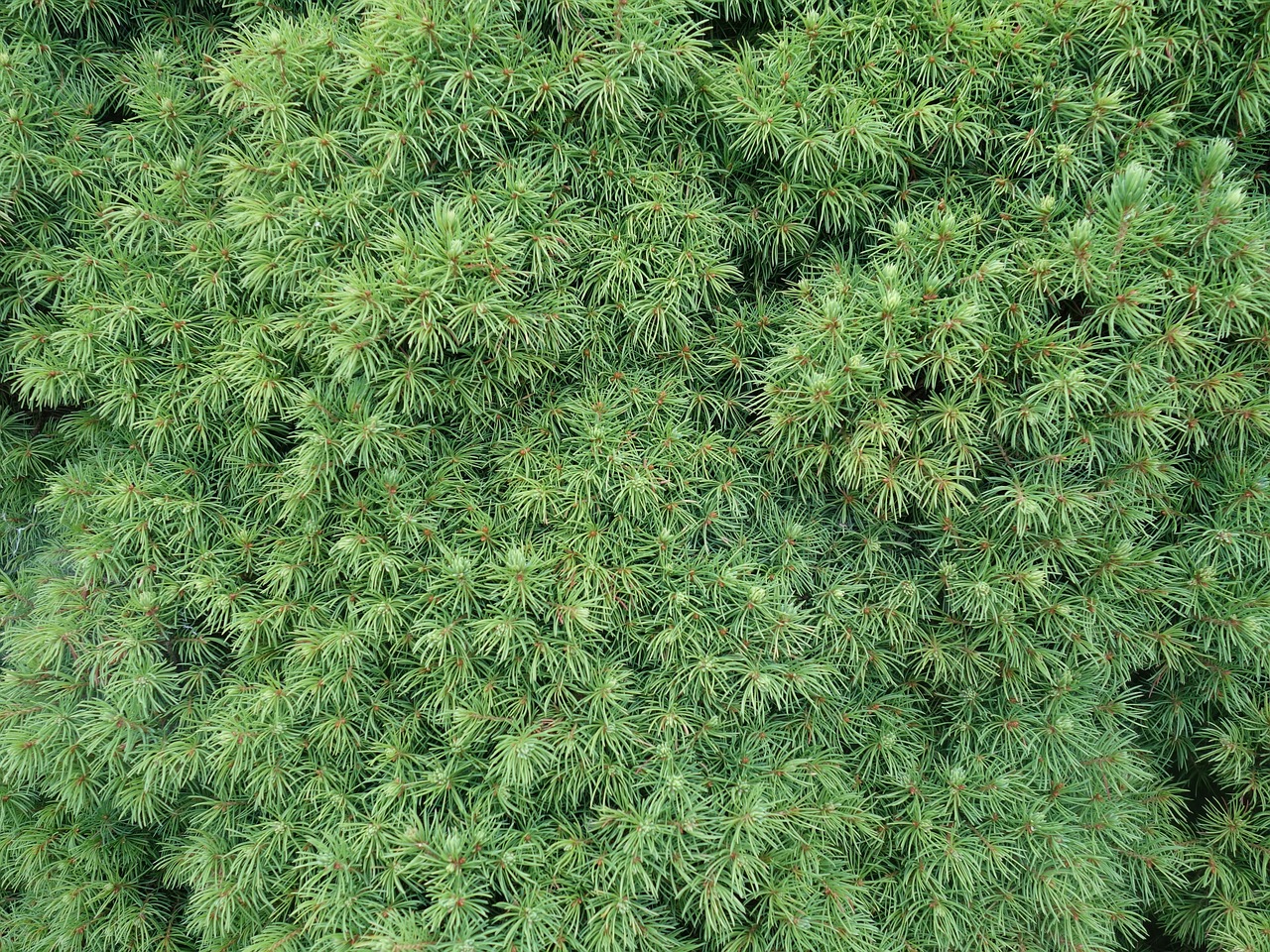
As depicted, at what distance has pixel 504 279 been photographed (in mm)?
1328

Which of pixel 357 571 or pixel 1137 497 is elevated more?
pixel 1137 497

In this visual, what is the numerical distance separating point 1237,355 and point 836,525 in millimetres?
813

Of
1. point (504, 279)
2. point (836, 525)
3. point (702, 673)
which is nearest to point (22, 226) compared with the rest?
point (504, 279)

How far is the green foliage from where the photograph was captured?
4.43ft

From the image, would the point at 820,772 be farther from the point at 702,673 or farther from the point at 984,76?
the point at 984,76

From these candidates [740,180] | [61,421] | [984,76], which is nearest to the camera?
[984,76]

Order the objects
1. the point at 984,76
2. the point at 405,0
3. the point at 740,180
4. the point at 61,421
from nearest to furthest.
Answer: the point at 405,0 → the point at 984,76 → the point at 740,180 → the point at 61,421

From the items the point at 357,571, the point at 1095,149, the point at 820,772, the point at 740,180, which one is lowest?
the point at 820,772

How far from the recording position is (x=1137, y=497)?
57.3 inches

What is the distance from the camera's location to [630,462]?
4.75 feet

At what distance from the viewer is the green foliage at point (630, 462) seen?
53.1 inches

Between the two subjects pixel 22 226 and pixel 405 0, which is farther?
pixel 22 226

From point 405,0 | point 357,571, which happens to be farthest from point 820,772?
Result: point 405,0

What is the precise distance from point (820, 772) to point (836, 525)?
1.61 feet
